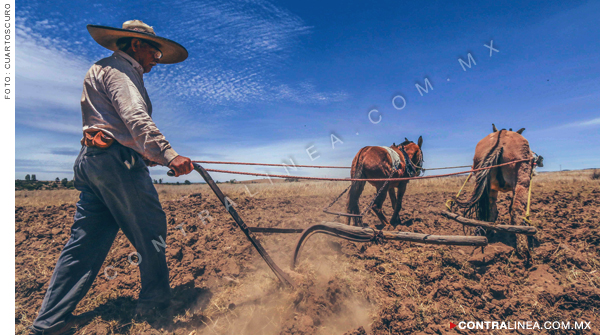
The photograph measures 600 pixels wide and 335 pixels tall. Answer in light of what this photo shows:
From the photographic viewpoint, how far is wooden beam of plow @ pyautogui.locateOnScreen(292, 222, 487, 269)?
Answer: 2748 millimetres

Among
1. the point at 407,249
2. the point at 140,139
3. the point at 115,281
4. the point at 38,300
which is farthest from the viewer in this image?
the point at 407,249

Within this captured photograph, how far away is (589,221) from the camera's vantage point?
4965mm

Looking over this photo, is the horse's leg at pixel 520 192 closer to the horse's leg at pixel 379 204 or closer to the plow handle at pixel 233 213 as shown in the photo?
the horse's leg at pixel 379 204

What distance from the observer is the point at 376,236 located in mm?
2922

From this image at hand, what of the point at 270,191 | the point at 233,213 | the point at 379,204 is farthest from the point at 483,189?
the point at 270,191

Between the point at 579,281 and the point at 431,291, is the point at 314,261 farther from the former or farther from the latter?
the point at 579,281

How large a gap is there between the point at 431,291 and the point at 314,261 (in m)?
1.52

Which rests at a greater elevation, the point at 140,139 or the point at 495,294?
the point at 140,139

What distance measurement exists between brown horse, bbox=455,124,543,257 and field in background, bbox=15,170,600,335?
571 mm

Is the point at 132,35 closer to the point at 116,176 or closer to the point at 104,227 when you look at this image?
the point at 116,176

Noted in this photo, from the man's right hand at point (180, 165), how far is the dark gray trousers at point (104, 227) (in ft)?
1.55

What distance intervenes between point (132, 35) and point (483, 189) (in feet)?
18.9

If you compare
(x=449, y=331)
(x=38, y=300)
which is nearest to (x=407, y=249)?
(x=449, y=331)

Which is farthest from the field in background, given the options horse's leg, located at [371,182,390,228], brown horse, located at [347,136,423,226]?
horse's leg, located at [371,182,390,228]
